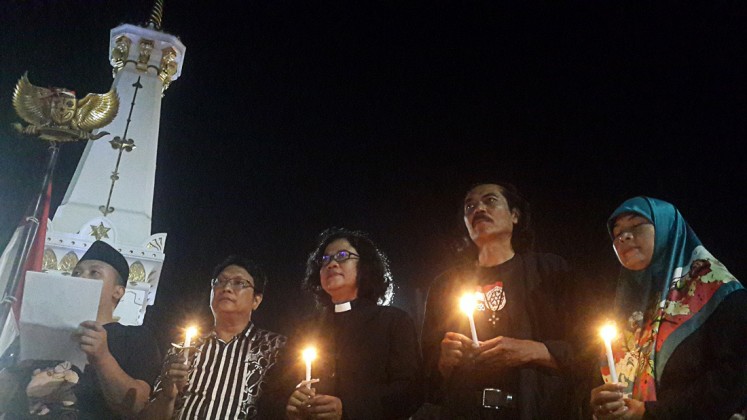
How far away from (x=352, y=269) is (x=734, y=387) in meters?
2.37

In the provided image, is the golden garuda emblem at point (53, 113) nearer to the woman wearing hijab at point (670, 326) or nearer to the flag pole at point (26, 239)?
the flag pole at point (26, 239)

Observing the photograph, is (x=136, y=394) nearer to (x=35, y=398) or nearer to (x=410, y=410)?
(x=35, y=398)

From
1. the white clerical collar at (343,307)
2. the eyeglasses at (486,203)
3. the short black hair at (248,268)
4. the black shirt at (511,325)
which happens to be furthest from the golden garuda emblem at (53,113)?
the black shirt at (511,325)

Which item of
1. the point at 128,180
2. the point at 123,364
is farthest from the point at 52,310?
the point at 128,180

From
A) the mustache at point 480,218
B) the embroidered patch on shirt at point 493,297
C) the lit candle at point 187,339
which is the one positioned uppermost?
the mustache at point 480,218

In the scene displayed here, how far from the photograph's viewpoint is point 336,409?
3.09 metres

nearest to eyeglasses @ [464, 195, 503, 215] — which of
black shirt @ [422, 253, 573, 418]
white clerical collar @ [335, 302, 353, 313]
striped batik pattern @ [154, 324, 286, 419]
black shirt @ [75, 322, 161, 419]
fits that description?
black shirt @ [422, 253, 573, 418]

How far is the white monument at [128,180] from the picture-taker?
35.5ft

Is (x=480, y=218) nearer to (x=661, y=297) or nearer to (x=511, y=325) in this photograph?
(x=511, y=325)

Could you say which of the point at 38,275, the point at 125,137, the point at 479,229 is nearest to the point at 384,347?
the point at 479,229

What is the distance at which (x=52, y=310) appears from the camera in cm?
343

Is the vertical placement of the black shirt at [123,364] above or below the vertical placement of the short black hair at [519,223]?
below

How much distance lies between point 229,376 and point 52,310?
3.81ft

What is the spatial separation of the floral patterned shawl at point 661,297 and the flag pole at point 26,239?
5.56 m
